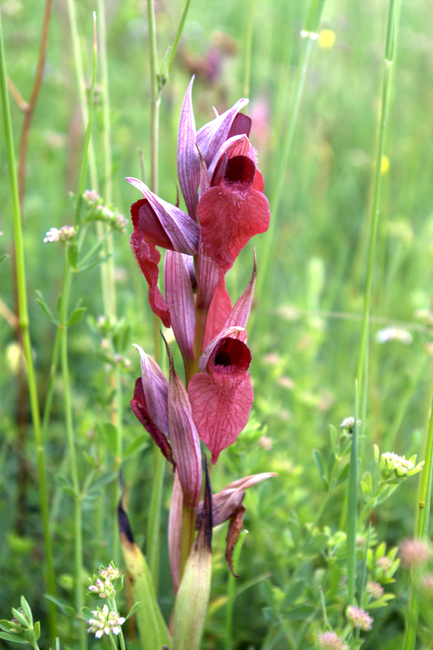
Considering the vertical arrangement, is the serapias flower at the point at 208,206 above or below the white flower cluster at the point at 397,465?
above

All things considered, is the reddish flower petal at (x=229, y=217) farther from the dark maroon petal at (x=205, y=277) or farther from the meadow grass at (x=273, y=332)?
the meadow grass at (x=273, y=332)

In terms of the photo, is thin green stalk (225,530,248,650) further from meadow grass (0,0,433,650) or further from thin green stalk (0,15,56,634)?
thin green stalk (0,15,56,634)

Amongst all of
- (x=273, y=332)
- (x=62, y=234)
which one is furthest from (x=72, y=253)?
(x=273, y=332)

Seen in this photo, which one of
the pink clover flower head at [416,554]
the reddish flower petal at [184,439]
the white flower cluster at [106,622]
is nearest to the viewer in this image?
the pink clover flower head at [416,554]

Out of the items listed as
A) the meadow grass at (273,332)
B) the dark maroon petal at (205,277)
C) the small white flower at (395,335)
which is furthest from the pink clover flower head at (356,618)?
the small white flower at (395,335)

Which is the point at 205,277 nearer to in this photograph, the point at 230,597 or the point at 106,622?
the point at 106,622

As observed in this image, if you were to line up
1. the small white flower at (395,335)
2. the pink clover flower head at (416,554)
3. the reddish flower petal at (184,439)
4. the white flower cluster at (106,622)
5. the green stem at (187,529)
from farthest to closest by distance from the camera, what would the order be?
the small white flower at (395,335) < the green stem at (187,529) < the reddish flower petal at (184,439) < the white flower cluster at (106,622) < the pink clover flower head at (416,554)

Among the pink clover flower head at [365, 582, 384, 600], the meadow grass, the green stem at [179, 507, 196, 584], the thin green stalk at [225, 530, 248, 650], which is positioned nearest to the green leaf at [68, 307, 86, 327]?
the meadow grass
